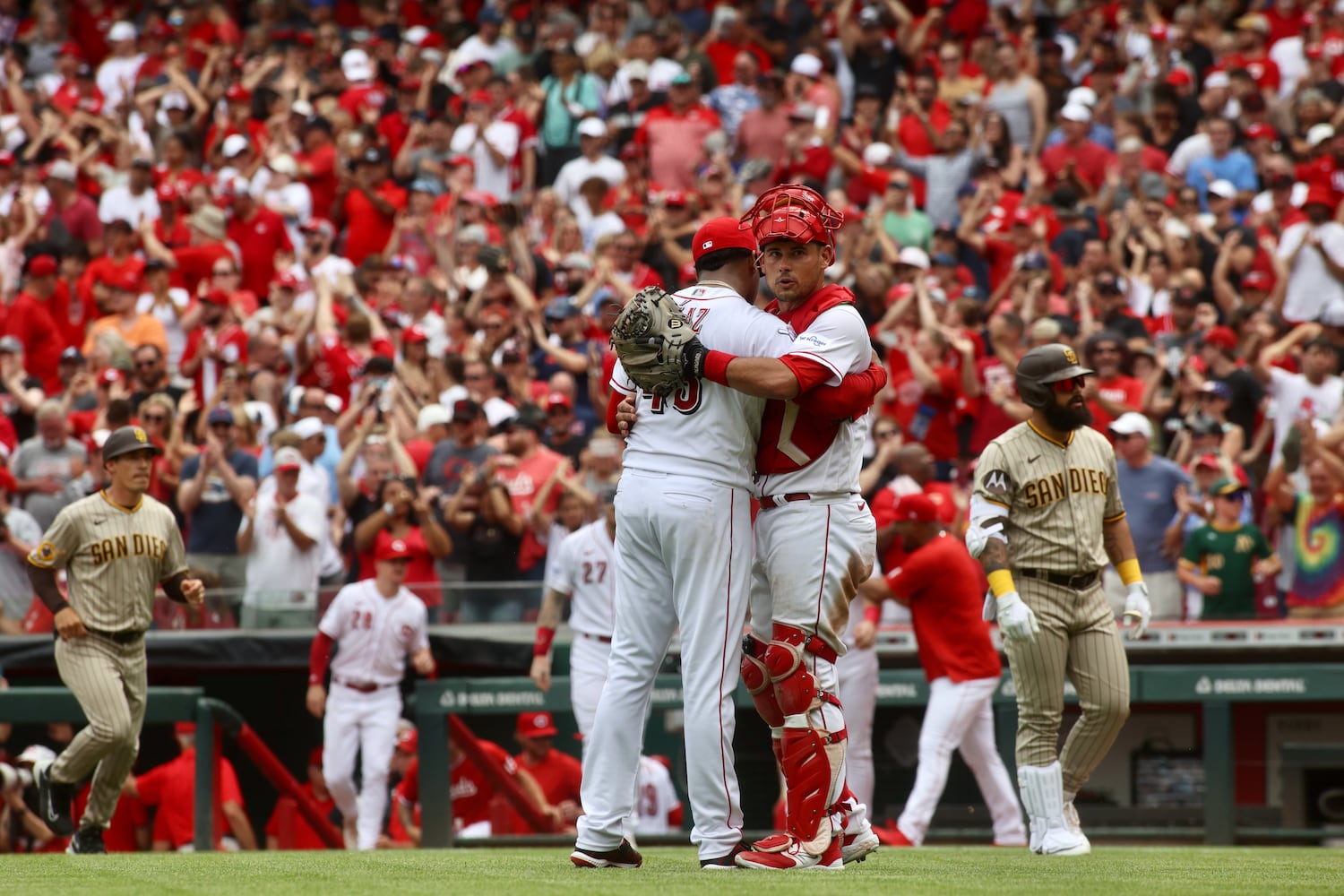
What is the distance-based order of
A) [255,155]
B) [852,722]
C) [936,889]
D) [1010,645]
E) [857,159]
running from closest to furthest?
[936,889] → [1010,645] → [852,722] → [857,159] → [255,155]

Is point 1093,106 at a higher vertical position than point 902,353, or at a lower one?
higher

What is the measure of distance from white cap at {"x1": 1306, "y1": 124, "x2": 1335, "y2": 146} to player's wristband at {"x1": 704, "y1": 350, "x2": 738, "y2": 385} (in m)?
10.8

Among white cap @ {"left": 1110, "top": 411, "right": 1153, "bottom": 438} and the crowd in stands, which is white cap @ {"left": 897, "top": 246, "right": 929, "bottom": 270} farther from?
white cap @ {"left": 1110, "top": 411, "right": 1153, "bottom": 438}

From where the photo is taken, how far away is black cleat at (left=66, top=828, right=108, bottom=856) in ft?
28.4

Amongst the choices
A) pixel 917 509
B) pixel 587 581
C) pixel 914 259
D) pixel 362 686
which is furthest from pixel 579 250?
pixel 917 509

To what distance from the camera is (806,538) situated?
6031 millimetres

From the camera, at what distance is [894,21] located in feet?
62.2

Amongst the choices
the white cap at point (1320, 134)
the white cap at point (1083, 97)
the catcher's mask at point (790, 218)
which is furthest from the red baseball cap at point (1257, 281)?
the catcher's mask at point (790, 218)

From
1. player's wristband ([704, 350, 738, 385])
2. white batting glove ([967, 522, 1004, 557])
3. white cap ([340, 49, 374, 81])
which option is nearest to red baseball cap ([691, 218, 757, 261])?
player's wristband ([704, 350, 738, 385])

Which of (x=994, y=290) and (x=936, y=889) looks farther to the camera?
(x=994, y=290)

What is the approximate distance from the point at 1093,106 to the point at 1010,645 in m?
10.6

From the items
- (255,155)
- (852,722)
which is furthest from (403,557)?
(255,155)

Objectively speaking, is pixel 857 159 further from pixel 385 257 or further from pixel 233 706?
pixel 233 706

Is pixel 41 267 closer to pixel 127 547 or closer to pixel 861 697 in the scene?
pixel 127 547
